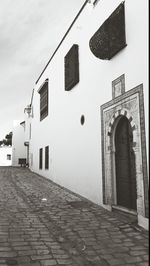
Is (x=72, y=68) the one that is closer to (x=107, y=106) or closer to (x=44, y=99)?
(x=107, y=106)

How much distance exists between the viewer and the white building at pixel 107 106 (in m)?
5.76

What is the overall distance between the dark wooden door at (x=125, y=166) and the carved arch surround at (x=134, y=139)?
0.44ft

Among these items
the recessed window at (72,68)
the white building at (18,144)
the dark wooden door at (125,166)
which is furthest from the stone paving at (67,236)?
the white building at (18,144)

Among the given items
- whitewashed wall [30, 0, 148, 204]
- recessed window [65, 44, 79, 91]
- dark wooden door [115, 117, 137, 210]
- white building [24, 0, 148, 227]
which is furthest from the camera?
recessed window [65, 44, 79, 91]

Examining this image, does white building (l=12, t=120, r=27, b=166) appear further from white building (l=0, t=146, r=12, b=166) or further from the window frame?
the window frame

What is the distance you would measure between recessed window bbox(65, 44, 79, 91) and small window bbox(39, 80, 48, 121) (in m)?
4.57

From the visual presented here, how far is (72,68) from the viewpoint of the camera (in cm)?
995

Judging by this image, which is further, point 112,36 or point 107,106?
point 107,106

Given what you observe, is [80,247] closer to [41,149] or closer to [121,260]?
[121,260]

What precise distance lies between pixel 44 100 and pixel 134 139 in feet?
34.7

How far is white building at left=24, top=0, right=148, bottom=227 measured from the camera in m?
5.76

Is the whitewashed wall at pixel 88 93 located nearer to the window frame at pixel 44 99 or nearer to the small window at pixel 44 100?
the window frame at pixel 44 99

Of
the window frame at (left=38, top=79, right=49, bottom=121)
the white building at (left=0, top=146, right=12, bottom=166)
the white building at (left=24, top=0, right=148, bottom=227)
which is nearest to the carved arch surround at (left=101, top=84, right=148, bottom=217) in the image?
the white building at (left=24, top=0, right=148, bottom=227)

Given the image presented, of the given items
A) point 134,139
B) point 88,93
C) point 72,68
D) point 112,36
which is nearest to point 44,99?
point 72,68
